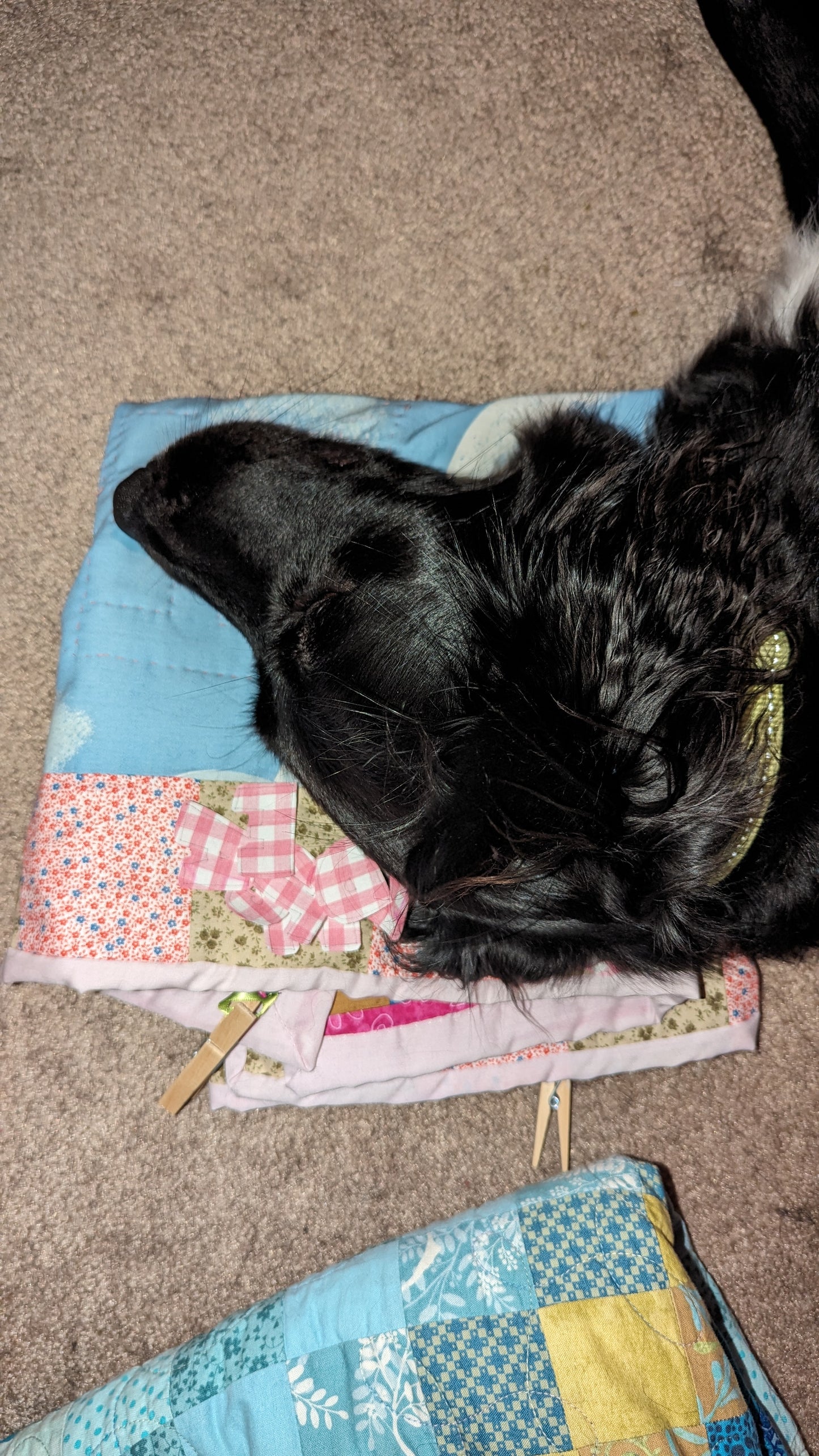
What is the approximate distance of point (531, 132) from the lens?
1575 mm

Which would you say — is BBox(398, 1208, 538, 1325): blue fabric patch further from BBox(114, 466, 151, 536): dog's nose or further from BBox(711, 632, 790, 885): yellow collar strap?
BBox(114, 466, 151, 536): dog's nose

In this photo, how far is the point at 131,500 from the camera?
1.29 m

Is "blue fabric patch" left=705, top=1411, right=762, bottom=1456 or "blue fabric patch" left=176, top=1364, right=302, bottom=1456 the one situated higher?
"blue fabric patch" left=705, top=1411, right=762, bottom=1456

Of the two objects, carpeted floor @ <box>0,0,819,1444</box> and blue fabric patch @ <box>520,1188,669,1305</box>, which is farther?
carpeted floor @ <box>0,0,819,1444</box>

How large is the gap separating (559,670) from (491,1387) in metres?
1.01

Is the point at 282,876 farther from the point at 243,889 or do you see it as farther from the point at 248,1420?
the point at 248,1420

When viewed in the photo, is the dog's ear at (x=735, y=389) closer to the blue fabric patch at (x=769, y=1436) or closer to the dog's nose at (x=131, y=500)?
the dog's nose at (x=131, y=500)

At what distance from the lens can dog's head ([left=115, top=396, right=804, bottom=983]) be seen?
94cm

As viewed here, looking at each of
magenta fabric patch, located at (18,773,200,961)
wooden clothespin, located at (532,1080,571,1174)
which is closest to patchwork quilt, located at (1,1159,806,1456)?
wooden clothespin, located at (532,1080,571,1174)

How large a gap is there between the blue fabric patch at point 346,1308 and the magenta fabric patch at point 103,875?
54cm

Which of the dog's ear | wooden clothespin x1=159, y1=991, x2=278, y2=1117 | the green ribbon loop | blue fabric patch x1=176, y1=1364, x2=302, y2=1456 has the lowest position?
blue fabric patch x1=176, y1=1364, x2=302, y2=1456

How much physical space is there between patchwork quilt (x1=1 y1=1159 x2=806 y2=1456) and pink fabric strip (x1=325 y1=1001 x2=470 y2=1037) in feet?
0.98

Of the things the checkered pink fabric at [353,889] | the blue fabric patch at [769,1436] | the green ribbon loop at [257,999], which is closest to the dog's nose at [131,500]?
the checkered pink fabric at [353,889]

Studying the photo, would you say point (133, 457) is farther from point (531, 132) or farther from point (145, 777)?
point (531, 132)
